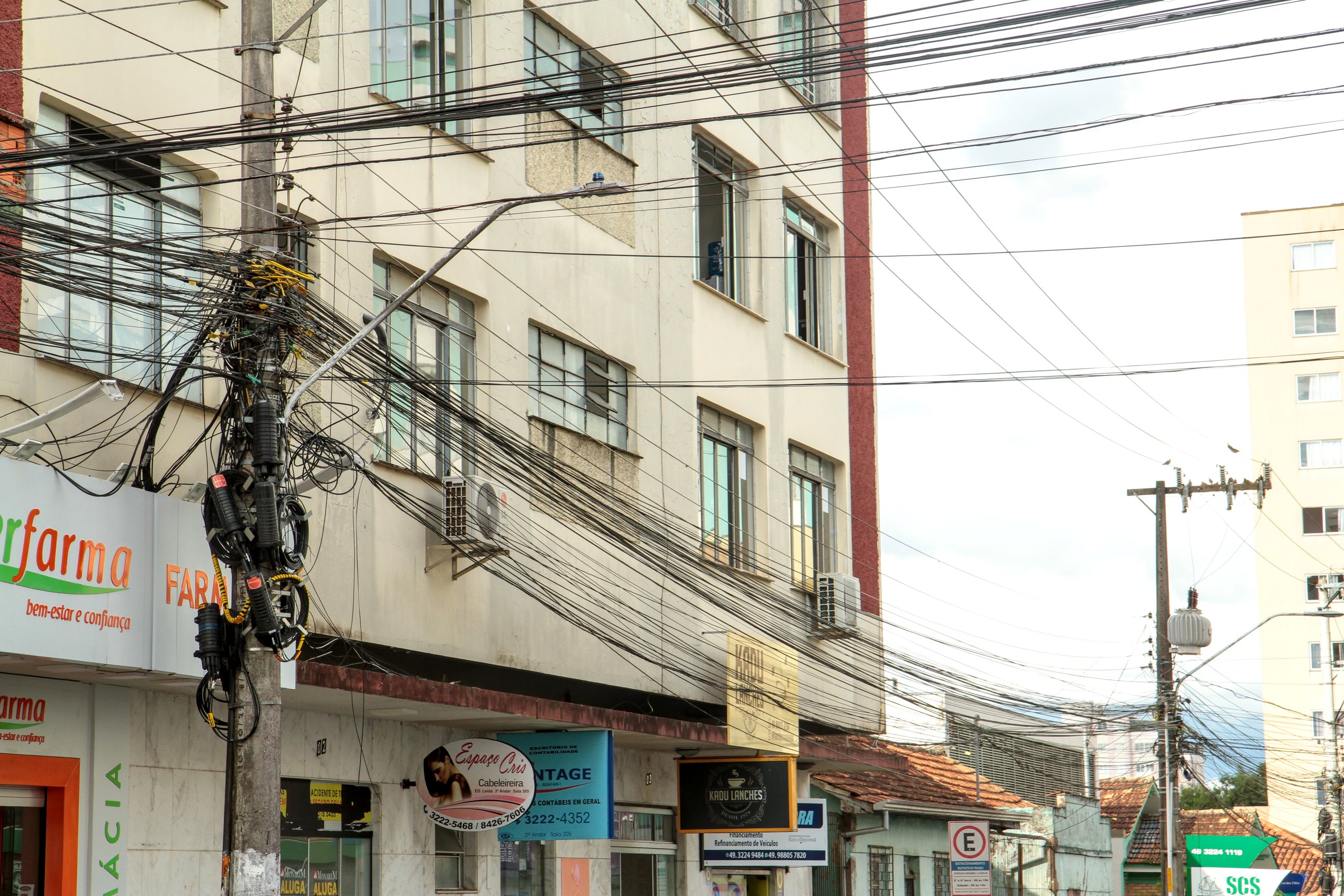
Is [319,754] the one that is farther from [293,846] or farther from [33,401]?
[33,401]

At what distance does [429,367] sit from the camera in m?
17.0

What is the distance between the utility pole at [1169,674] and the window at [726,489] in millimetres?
13578

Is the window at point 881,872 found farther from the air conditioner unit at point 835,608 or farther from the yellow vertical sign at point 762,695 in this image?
the yellow vertical sign at point 762,695

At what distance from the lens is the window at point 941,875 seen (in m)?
31.4

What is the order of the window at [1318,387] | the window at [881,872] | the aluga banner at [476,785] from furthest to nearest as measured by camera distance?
the window at [1318,387] < the window at [881,872] < the aluga banner at [476,785]

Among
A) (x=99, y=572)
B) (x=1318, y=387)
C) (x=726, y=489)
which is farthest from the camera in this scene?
(x=1318, y=387)

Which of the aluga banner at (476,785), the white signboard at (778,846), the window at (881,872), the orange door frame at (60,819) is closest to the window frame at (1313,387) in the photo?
the window at (881,872)

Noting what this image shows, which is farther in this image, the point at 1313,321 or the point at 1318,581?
the point at 1313,321

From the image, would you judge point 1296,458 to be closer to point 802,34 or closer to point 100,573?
point 802,34

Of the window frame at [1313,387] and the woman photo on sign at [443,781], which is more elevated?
the window frame at [1313,387]

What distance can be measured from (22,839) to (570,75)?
10.8m

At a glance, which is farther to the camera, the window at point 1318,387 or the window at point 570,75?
the window at point 1318,387

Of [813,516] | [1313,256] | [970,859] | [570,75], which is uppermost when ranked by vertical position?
[1313,256]

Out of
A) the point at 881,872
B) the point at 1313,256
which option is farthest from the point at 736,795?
the point at 1313,256
